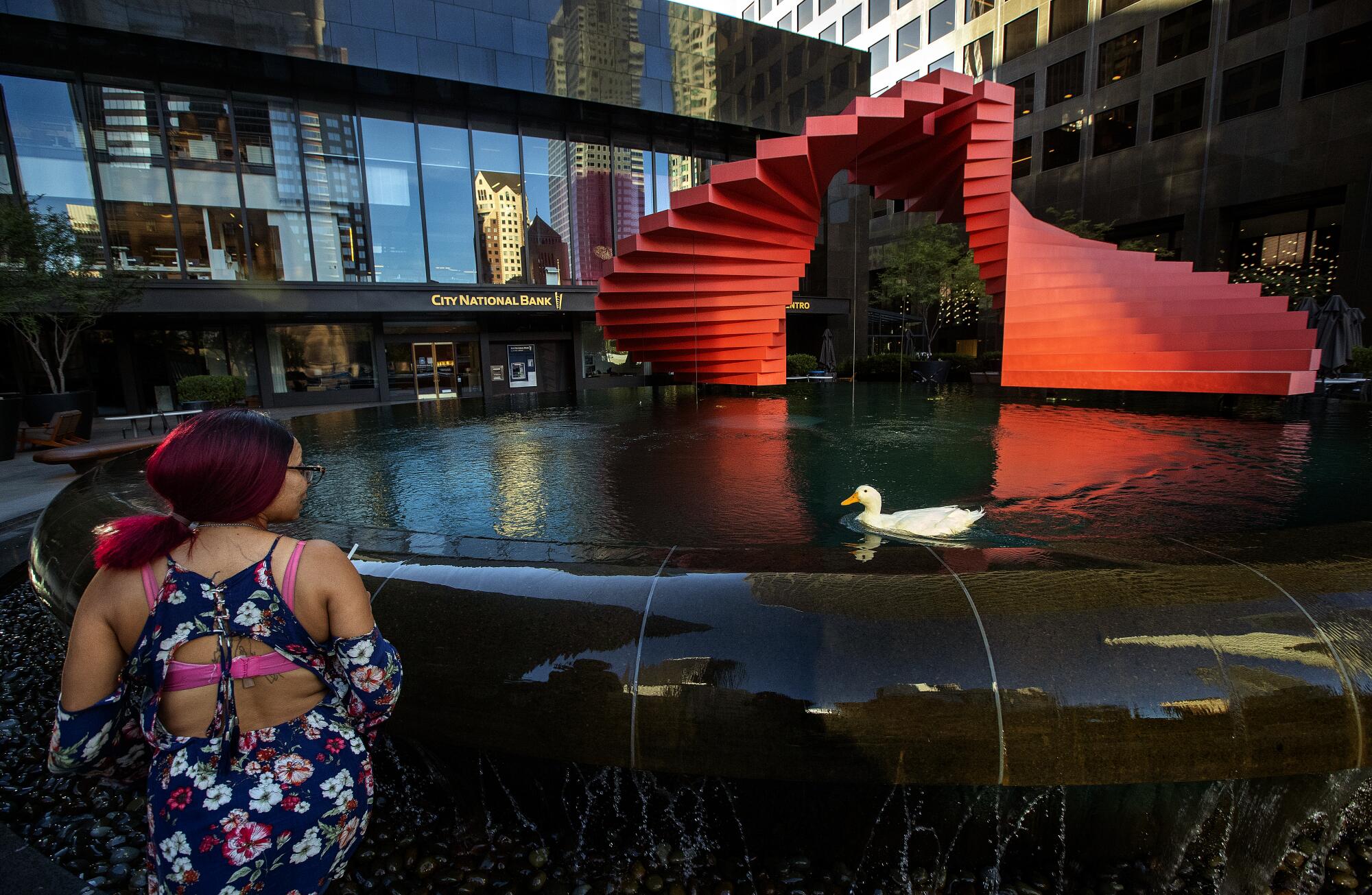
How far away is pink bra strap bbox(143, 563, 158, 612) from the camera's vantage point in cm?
130

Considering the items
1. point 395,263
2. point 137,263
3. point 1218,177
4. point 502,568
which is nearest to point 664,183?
point 395,263

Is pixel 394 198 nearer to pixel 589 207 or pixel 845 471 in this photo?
pixel 589 207

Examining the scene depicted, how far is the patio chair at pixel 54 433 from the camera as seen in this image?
1177 cm

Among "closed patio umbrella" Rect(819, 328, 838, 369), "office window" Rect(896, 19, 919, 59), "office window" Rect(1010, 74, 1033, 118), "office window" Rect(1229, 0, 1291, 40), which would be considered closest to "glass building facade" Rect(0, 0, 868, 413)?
"closed patio umbrella" Rect(819, 328, 838, 369)

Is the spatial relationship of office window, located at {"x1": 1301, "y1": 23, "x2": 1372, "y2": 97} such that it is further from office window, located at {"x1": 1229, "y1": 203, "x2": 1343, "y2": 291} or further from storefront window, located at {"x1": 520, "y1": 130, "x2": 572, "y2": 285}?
storefront window, located at {"x1": 520, "y1": 130, "x2": 572, "y2": 285}

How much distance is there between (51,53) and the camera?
16.3 metres

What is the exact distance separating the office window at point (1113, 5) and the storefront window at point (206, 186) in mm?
32676

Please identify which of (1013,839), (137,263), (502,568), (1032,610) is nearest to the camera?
(1032,610)

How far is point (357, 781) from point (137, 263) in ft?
72.8

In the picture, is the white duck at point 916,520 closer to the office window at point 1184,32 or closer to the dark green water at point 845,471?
the dark green water at point 845,471

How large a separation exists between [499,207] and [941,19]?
2939 cm

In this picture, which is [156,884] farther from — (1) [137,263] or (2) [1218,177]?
(2) [1218,177]

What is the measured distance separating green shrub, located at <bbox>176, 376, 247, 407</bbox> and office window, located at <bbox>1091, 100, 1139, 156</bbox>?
109 feet

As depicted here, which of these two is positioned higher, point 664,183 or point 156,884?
point 664,183
